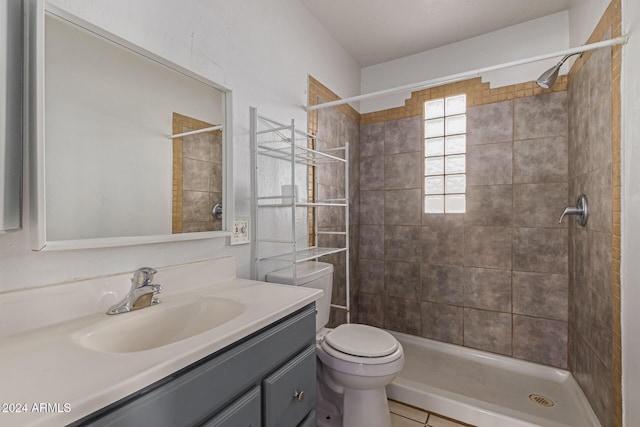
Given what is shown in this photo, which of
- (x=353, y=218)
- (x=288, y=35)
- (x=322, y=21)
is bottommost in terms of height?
(x=353, y=218)

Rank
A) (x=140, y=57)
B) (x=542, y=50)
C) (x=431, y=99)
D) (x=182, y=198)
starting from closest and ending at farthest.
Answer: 1. (x=140, y=57)
2. (x=182, y=198)
3. (x=542, y=50)
4. (x=431, y=99)

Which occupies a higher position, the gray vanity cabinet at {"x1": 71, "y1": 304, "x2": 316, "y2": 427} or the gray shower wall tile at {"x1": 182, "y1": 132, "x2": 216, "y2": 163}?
the gray shower wall tile at {"x1": 182, "y1": 132, "x2": 216, "y2": 163}

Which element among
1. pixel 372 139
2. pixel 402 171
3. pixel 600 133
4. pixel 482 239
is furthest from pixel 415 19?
pixel 482 239

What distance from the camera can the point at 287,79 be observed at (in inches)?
69.2

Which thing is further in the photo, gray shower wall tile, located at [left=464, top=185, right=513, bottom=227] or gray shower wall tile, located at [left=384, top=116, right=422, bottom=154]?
gray shower wall tile, located at [left=384, top=116, right=422, bottom=154]

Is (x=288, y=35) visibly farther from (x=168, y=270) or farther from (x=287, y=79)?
(x=168, y=270)

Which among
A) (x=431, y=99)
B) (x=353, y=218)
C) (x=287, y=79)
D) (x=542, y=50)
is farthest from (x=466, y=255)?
(x=287, y=79)

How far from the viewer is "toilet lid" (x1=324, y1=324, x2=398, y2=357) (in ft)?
4.51

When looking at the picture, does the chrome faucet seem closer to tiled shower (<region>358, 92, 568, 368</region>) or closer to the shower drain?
tiled shower (<region>358, 92, 568, 368</region>)


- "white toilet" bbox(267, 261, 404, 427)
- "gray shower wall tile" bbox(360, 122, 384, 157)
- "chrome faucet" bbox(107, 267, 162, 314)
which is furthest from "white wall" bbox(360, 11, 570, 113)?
"chrome faucet" bbox(107, 267, 162, 314)

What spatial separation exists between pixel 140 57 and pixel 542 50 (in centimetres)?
249

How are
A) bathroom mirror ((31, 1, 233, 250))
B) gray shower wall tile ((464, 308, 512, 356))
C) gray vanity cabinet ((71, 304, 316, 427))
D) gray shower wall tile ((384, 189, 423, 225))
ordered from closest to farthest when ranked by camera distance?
gray vanity cabinet ((71, 304, 316, 427)), bathroom mirror ((31, 1, 233, 250)), gray shower wall tile ((464, 308, 512, 356)), gray shower wall tile ((384, 189, 423, 225))

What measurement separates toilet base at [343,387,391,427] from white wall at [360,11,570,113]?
7.12 feet

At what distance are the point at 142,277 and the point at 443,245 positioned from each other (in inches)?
81.7
